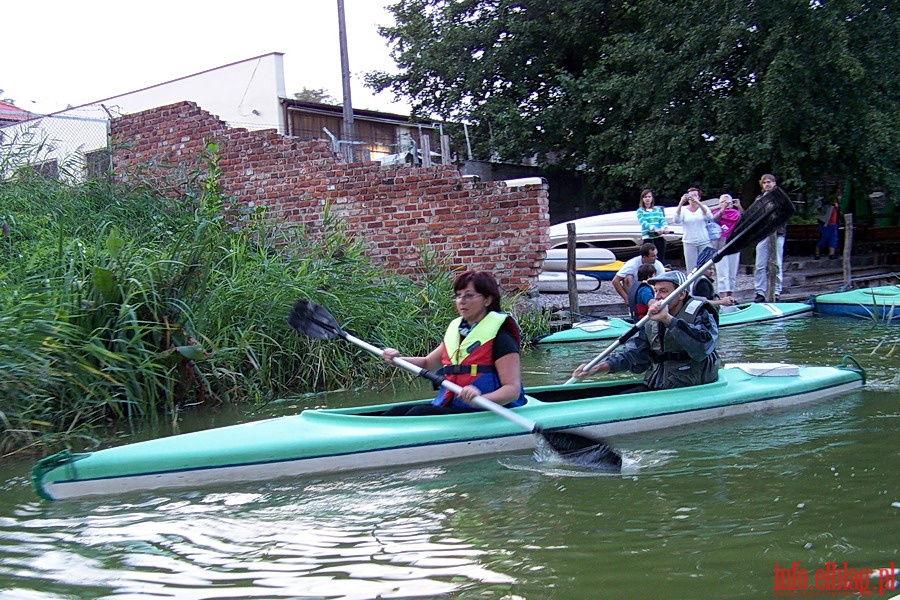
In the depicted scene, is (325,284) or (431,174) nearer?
(325,284)

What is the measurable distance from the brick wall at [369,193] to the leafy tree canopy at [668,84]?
533 centimetres

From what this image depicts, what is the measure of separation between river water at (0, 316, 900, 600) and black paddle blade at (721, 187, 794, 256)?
1.58m

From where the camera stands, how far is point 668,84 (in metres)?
13.5

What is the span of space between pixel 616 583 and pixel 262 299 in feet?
14.3

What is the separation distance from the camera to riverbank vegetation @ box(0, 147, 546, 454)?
17.0 ft

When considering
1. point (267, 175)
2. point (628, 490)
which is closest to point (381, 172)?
point (267, 175)

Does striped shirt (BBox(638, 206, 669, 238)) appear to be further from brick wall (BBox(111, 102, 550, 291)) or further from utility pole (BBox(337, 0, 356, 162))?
utility pole (BBox(337, 0, 356, 162))

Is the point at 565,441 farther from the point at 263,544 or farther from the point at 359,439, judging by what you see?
the point at 263,544

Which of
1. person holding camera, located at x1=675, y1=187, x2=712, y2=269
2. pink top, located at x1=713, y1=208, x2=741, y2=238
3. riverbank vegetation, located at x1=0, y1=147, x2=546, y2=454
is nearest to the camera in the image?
riverbank vegetation, located at x1=0, y1=147, x2=546, y2=454

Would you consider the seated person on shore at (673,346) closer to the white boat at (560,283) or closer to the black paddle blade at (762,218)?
the black paddle blade at (762,218)

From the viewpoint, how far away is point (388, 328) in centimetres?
706

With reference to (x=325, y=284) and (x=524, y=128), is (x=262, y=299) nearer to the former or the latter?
(x=325, y=284)

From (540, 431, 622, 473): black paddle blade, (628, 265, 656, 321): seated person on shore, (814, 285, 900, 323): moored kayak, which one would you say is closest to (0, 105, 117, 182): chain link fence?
(628, 265, 656, 321): seated person on shore

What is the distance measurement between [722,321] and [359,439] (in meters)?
6.42
